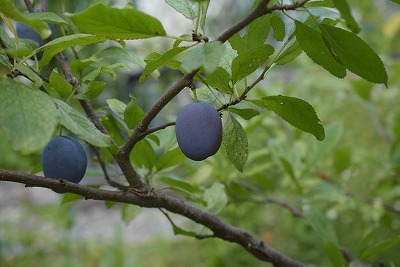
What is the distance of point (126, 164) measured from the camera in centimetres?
48

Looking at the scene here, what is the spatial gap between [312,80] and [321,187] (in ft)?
1.06

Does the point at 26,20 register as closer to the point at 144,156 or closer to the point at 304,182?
the point at 144,156

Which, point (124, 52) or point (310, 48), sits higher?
point (310, 48)

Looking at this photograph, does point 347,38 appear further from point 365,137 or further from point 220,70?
point 365,137

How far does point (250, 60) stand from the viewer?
1.39ft

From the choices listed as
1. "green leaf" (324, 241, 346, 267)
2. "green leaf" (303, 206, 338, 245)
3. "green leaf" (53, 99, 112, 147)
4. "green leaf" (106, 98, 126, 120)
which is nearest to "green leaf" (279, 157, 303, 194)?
"green leaf" (303, 206, 338, 245)

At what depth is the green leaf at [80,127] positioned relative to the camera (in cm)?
35

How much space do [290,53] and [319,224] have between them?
12.8 inches

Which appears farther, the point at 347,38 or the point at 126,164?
the point at 126,164

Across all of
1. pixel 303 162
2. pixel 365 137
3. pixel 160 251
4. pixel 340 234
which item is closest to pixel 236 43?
pixel 303 162

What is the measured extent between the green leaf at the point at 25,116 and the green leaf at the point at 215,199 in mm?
350

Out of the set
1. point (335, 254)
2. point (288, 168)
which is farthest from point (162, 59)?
point (288, 168)

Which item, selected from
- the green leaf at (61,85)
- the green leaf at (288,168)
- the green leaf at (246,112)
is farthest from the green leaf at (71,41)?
the green leaf at (288,168)

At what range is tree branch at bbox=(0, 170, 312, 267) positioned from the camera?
0.41m
